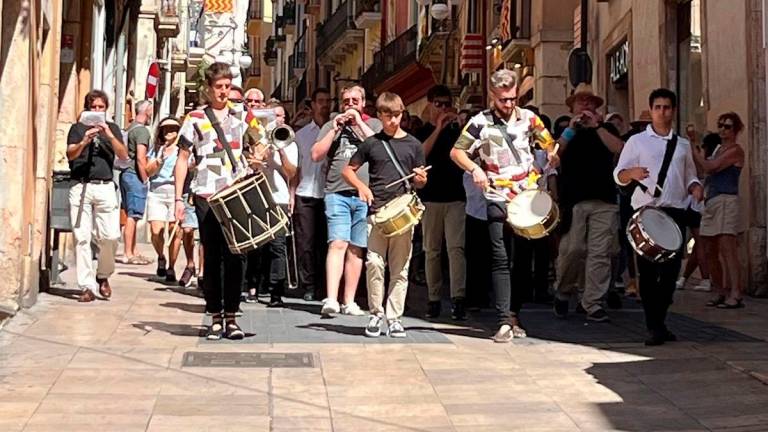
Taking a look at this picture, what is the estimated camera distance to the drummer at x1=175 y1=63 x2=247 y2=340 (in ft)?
30.0

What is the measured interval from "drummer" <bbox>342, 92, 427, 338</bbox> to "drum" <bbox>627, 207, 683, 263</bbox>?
1.48 meters

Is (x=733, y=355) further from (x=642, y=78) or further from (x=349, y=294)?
(x=642, y=78)

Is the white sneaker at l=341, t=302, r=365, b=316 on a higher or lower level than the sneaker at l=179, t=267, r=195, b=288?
lower

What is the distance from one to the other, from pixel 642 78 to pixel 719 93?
3.65m

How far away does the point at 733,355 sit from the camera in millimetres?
8578

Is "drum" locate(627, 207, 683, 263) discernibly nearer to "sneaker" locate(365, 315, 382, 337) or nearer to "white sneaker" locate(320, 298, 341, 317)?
"sneaker" locate(365, 315, 382, 337)

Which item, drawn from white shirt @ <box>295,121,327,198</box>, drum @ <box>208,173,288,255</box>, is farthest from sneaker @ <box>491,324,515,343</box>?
white shirt @ <box>295,121,327,198</box>

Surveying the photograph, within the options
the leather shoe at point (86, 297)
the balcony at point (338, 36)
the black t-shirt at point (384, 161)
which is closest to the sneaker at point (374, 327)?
the black t-shirt at point (384, 161)

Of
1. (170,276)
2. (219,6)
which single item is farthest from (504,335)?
(219,6)

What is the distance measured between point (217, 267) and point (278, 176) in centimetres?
234

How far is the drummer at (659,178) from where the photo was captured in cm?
921

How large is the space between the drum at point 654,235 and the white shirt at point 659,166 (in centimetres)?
27

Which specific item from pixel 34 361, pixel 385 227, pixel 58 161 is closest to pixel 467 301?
pixel 385 227

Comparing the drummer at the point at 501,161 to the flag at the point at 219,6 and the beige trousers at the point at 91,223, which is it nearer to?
the beige trousers at the point at 91,223
